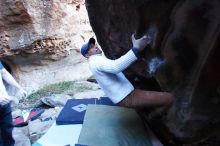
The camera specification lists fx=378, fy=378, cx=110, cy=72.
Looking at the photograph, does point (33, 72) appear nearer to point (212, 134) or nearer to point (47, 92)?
point (47, 92)

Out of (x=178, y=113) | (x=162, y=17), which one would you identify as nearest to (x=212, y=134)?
(x=178, y=113)

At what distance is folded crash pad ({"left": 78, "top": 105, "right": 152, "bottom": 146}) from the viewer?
2871mm

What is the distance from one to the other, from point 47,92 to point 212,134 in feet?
15.2

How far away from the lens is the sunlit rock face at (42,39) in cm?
657

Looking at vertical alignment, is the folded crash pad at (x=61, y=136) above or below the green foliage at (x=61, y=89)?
above

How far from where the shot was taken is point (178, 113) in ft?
7.37

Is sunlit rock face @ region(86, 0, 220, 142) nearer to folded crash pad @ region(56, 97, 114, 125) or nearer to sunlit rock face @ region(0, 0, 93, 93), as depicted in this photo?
folded crash pad @ region(56, 97, 114, 125)

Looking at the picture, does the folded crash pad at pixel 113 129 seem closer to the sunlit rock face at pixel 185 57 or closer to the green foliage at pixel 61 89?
the sunlit rock face at pixel 185 57

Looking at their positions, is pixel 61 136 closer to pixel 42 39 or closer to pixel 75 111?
pixel 75 111

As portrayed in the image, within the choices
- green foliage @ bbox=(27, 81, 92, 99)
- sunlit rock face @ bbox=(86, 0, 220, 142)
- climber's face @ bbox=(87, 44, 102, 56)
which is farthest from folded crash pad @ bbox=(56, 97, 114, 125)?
green foliage @ bbox=(27, 81, 92, 99)

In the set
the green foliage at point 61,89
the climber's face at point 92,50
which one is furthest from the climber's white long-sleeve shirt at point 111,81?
the green foliage at point 61,89

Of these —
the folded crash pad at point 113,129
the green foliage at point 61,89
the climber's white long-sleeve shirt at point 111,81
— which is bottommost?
the green foliage at point 61,89

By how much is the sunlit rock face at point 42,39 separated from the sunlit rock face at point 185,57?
4.19 m

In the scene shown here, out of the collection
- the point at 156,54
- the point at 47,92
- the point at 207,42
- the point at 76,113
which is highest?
the point at 207,42
